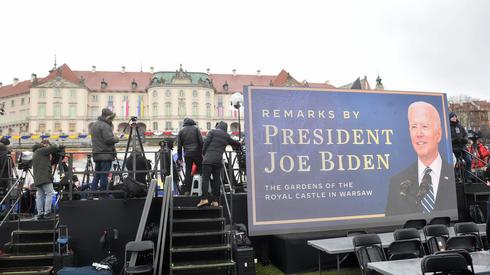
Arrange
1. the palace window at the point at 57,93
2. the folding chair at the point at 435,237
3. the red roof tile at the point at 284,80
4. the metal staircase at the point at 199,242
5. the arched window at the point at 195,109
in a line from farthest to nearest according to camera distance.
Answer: the red roof tile at the point at 284,80 → the arched window at the point at 195,109 → the palace window at the point at 57,93 → the folding chair at the point at 435,237 → the metal staircase at the point at 199,242

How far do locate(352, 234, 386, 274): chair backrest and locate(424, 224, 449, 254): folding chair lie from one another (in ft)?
3.37

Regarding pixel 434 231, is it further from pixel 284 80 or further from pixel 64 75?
pixel 64 75

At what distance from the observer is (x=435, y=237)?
20.3 feet

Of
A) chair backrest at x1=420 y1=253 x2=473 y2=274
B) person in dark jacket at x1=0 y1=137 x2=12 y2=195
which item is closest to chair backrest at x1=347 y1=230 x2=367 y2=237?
chair backrest at x1=420 y1=253 x2=473 y2=274

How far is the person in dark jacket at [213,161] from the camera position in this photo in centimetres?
696

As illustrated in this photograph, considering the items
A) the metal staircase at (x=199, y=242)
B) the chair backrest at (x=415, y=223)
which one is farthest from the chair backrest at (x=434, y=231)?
the metal staircase at (x=199, y=242)

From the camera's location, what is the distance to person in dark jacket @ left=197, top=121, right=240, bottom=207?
696cm

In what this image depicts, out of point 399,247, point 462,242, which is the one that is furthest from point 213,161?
point 462,242

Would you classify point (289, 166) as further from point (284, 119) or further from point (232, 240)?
point (232, 240)

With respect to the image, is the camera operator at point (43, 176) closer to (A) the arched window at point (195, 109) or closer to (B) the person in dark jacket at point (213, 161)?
(B) the person in dark jacket at point (213, 161)

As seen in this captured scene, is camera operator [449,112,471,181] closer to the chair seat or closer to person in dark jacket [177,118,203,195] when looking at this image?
person in dark jacket [177,118,203,195]

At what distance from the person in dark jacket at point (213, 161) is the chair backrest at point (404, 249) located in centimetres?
313

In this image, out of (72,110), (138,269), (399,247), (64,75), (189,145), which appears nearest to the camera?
(138,269)

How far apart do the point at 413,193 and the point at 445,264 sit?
4170 millimetres
